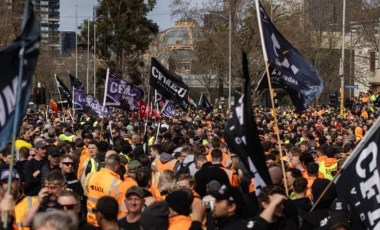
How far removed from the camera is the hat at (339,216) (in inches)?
264

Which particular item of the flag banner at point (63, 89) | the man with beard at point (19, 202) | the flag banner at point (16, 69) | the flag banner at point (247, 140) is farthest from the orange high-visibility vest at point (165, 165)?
the flag banner at point (63, 89)

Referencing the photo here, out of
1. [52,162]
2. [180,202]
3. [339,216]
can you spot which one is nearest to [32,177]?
[52,162]

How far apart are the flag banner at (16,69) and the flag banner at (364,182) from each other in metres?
2.40

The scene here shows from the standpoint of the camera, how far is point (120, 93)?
20.2 metres

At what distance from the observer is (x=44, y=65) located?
268ft

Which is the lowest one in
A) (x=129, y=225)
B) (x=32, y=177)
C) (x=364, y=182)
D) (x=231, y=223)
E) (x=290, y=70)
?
(x=32, y=177)

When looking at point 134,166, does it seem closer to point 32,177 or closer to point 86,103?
point 32,177

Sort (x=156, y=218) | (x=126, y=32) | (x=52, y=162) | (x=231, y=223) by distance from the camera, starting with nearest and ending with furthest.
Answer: (x=231, y=223) → (x=156, y=218) → (x=52, y=162) → (x=126, y=32)

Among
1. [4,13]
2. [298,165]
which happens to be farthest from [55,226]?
[4,13]

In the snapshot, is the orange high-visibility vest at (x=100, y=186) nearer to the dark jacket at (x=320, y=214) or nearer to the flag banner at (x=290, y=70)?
the dark jacket at (x=320, y=214)

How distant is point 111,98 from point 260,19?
9.89 metres

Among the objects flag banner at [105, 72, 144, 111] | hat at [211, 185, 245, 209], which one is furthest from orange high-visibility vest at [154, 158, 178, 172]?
flag banner at [105, 72, 144, 111]

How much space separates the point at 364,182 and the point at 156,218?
62.8 inches

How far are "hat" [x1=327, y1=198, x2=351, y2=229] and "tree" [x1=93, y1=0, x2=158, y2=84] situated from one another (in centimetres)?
5873
